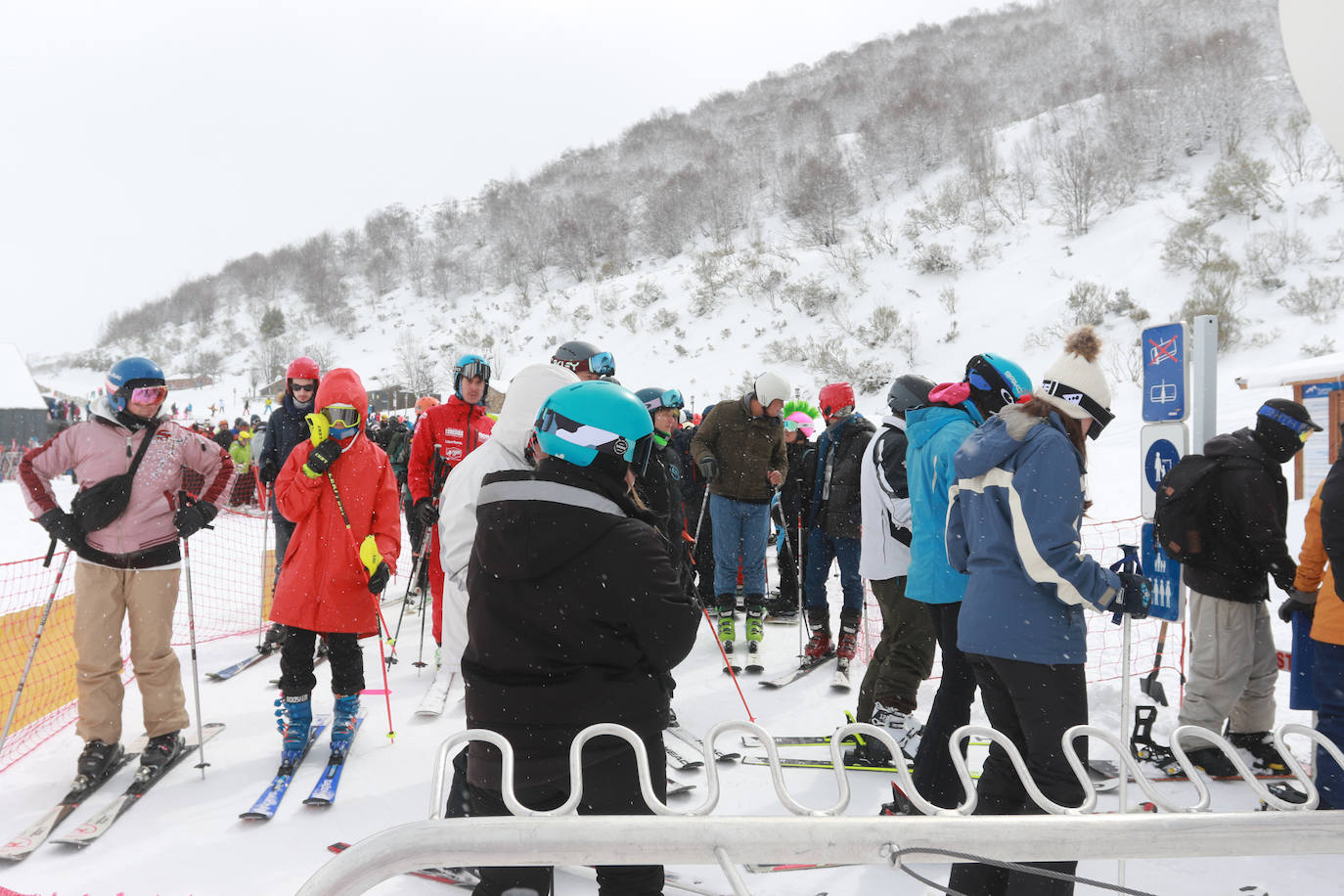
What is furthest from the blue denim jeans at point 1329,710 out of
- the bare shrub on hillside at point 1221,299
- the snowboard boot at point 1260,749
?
the bare shrub on hillside at point 1221,299

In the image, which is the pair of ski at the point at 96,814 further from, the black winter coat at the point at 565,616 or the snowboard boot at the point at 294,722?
the black winter coat at the point at 565,616

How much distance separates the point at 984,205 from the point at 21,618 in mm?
27921

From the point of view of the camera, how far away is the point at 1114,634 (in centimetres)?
611

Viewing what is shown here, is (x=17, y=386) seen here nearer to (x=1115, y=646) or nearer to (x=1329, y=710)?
(x=1115, y=646)

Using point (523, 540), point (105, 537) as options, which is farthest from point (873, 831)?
point (105, 537)

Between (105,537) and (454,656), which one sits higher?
(105,537)

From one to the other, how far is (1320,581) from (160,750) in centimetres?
558

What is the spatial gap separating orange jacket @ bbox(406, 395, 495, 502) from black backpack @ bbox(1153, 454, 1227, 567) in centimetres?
374

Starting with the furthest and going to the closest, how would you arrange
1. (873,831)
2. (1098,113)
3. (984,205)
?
1. (1098,113)
2. (984,205)
3. (873,831)

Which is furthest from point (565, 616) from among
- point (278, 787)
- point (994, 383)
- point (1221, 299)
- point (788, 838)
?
point (1221, 299)

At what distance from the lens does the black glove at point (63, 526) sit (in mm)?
3652

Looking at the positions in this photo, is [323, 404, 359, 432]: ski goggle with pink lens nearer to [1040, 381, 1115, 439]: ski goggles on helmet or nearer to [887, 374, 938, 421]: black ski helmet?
[887, 374, 938, 421]: black ski helmet

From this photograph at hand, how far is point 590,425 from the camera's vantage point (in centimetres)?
191

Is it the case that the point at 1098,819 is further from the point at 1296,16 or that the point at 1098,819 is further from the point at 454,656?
the point at 454,656
